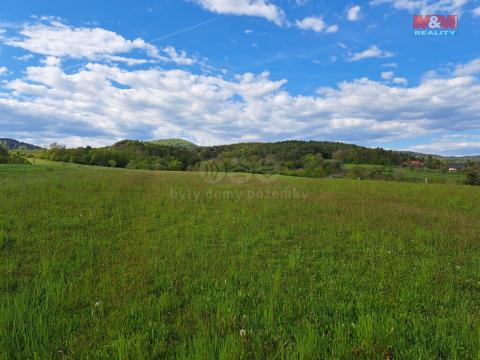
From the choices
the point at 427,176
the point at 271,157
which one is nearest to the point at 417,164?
the point at 427,176

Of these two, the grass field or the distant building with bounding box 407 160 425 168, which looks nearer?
the grass field

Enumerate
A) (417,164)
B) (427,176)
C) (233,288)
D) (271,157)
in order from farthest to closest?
1. (417,164)
2. (271,157)
3. (427,176)
4. (233,288)

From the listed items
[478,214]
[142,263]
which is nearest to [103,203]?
[142,263]

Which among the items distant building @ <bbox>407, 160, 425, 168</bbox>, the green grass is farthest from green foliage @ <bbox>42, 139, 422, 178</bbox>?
the green grass

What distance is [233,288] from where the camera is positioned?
18.2ft

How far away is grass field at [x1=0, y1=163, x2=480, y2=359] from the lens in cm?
379

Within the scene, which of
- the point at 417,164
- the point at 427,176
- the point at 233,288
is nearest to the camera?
the point at 233,288

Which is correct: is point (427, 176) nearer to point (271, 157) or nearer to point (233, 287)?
point (271, 157)

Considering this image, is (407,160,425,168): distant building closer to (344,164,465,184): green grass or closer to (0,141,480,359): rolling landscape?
(344,164,465,184): green grass

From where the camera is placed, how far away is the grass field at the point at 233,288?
379 centimetres

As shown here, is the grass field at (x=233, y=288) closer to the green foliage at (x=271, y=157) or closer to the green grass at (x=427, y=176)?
the green grass at (x=427, y=176)

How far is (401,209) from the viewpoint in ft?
49.9

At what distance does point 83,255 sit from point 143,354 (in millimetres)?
4742

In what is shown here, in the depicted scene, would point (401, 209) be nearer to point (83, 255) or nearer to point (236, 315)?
point (236, 315)
